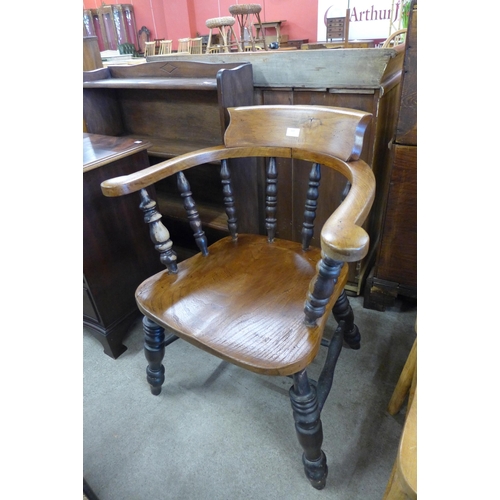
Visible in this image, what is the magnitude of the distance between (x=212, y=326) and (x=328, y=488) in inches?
20.7

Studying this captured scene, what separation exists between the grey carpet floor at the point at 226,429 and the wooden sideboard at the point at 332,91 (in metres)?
0.52

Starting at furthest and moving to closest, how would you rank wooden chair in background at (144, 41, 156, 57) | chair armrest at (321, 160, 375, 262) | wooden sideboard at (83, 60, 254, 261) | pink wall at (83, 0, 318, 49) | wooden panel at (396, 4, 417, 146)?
wooden chair in background at (144, 41, 156, 57)
pink wall at (83, 0, 318, 49)
wooden sideboard at (83, 60, 254, 261)
wooden panel at (396, 4, 417, 146)
chair armrest at (321, 160, 375, 262)

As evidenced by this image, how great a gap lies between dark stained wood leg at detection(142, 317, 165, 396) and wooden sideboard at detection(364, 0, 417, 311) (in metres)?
0.81

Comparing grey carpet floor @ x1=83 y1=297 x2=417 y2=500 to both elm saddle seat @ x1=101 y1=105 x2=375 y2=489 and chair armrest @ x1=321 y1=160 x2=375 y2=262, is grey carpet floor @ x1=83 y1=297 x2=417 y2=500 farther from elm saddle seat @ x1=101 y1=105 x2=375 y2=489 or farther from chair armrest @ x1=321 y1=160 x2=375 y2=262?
chair armrest @ x1=321 y1=160 x2=375 y2=262

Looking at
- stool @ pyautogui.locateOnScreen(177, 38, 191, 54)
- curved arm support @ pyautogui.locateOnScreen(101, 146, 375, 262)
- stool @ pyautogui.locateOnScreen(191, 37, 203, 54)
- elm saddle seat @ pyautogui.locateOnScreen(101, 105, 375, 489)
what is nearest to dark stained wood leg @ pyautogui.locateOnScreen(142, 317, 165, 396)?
elm saddle seat @ pyautogui.locateOnScreen(101, 105, 375, 489)

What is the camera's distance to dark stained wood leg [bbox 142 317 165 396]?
97 centimetres

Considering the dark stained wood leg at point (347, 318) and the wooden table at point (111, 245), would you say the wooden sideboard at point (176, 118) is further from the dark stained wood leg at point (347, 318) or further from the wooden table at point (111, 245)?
the dark stained wood leg at point (347, 318)
